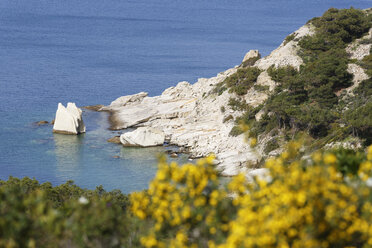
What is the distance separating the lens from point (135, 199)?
934 cm

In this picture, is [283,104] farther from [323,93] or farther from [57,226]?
[57,226]

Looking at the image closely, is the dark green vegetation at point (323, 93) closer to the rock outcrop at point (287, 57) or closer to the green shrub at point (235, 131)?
the green shrub at point (235, 131)

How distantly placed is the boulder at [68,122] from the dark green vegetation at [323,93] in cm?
1782

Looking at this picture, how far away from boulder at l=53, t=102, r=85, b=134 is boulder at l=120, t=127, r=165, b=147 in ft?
22.0

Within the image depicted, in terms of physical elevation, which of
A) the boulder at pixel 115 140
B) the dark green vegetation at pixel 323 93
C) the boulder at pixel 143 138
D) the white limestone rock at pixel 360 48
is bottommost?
the boulder at pixel 115 140

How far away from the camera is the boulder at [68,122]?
54500mm

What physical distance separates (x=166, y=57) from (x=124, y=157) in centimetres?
6562

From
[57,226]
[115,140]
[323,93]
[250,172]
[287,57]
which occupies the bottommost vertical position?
[115,140]

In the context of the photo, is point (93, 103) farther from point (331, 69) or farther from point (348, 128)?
point (348, 128)

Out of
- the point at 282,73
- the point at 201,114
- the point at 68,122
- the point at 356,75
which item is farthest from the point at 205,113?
the point at 356,75

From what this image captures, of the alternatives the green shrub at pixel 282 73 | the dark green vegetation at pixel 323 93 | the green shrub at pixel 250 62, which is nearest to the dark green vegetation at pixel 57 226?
the dark green vegetation at pixel 323 93

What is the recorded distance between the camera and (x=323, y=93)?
46.7 m

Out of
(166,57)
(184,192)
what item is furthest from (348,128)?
(166,57)

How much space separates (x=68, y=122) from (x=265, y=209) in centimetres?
4914
